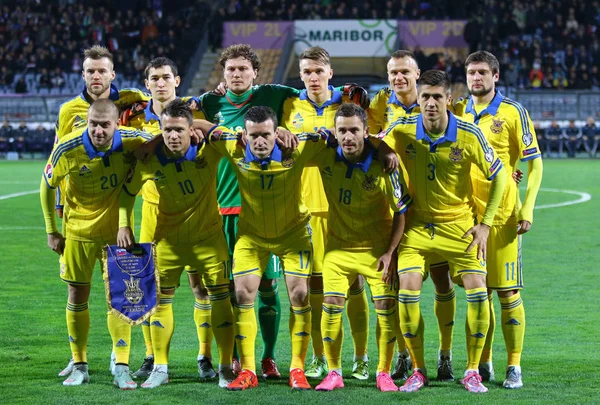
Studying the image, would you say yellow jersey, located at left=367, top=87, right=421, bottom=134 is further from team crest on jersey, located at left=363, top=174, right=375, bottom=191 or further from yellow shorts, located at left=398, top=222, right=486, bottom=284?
yellow shorts, located at left=398, top=222, right=486, bottom=284

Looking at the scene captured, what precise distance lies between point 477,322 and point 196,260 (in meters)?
1.97

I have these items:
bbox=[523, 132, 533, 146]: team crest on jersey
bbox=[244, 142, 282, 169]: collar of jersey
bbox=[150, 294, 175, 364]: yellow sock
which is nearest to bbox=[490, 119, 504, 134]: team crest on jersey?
bbox=[523, 132, 533, 146]: team crest on jersey

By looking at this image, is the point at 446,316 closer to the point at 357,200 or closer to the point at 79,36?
the point at 357,200

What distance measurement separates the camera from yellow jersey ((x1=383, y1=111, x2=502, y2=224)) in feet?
22.9

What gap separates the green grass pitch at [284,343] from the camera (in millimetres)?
6828

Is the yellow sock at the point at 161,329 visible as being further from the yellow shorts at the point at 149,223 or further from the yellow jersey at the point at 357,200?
the yellow jersey at the point at 357,200

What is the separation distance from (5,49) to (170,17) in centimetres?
640

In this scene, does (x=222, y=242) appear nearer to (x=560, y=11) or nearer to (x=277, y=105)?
(x=277, y=105)

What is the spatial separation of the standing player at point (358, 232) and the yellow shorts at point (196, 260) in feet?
2.42

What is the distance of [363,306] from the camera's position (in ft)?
24.8

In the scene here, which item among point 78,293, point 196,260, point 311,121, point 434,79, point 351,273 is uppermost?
point 434,79

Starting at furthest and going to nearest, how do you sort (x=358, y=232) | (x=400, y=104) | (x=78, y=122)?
1. (x=78, y=122)
2. (x=400, y=104)
3. (x=358, y=232)

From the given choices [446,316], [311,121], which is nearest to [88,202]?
[311,121]

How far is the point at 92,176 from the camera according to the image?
722 cm
